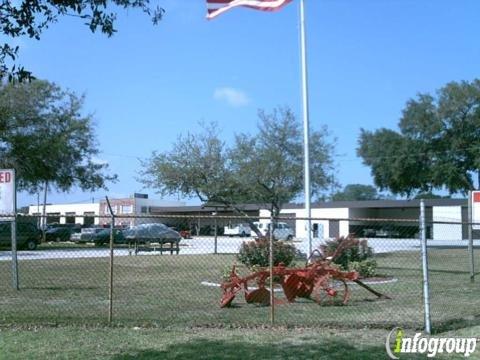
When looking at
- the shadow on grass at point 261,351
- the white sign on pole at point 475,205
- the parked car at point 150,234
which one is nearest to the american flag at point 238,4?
the white sign on pole at point 475,205

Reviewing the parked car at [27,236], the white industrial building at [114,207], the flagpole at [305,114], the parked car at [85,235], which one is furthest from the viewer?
the white industrial building at [114,207]

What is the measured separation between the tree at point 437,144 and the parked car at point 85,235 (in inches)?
847

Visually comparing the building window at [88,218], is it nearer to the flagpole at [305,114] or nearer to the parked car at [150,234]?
the parked car at [150,234]

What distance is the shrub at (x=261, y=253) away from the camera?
736 inches

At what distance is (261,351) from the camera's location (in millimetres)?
8016

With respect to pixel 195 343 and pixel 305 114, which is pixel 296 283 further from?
pixel 305 114

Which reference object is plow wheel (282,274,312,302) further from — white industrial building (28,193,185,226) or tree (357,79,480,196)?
white industrial building (28,193,185,226)

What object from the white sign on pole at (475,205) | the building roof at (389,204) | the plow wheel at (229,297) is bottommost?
the plow wheel at (229,297)

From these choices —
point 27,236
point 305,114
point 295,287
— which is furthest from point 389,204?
point 295,287

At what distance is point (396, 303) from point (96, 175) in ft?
121

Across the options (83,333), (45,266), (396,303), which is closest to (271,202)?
(45,266)

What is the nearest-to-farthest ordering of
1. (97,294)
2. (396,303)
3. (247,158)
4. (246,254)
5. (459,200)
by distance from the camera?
1. (396,303)
2. (97,294)
3. (246,254)
4. (247,158)
5. (459,200)

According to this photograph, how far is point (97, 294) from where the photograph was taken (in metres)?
14.6

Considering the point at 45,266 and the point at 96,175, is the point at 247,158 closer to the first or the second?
the point at 45,266
